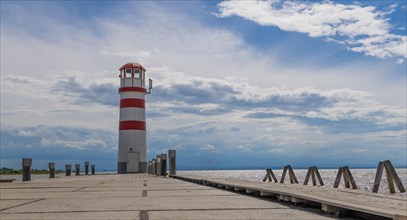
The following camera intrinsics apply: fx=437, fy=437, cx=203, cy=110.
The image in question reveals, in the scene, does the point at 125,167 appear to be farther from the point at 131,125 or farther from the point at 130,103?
the point at 130,103

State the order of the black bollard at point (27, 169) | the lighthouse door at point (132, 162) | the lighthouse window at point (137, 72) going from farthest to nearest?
the lighthouse window at point (137, 72) → the lighthouse door at point (132, 162) → the black bollard at point (27, 169)

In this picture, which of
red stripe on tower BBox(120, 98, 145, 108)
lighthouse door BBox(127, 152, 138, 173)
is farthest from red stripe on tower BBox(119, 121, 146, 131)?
lighthouse door BBox(127, 152, 138, 173)

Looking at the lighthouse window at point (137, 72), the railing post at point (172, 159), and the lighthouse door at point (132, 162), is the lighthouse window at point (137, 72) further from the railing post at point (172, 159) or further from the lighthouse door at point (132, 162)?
the railing post at point (172, 159)

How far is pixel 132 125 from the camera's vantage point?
32656 mm

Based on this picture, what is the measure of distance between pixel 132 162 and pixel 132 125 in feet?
9.44

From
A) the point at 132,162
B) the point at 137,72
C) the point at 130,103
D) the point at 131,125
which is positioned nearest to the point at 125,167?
the point at 132,162

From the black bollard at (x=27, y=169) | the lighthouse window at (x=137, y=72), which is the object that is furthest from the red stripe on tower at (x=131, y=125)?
the black bollard at (x=27, y=169)

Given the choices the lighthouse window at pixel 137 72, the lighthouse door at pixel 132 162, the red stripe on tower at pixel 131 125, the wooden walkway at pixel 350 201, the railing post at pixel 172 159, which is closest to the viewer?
the wooden walkway at pixel 350 201

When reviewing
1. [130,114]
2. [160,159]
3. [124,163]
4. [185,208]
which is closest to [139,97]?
[130,114]

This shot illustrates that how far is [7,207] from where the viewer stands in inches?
295

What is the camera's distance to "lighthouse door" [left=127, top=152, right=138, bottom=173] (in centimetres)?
3303

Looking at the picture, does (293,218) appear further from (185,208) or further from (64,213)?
(64,213)

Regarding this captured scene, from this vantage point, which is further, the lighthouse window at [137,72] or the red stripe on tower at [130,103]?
the lighthouse window at [137,72]

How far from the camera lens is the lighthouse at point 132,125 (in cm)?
3269
